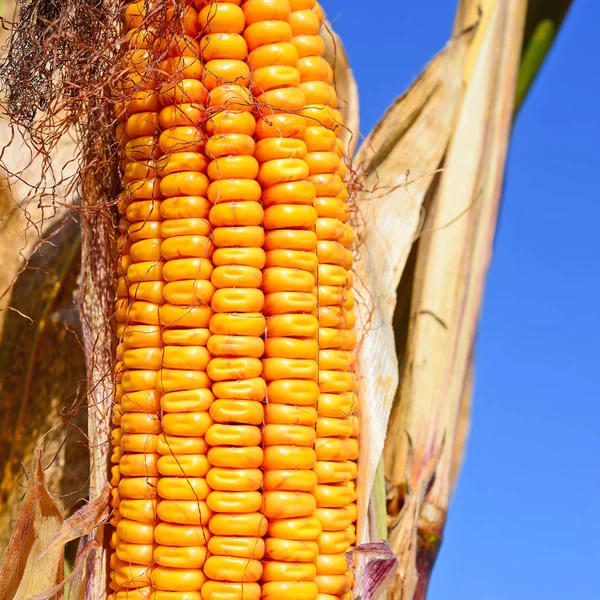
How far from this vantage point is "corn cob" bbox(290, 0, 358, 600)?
145cm

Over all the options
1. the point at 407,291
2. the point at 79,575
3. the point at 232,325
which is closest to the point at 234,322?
the point at 232,325

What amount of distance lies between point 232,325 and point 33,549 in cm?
64

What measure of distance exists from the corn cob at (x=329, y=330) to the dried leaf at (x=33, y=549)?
0.54m

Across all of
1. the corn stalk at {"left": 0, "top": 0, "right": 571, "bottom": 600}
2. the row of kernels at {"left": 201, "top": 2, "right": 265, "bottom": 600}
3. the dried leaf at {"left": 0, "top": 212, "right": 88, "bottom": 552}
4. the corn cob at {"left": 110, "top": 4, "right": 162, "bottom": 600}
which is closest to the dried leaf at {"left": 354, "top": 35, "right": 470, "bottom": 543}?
the corn stalk at {"left": 0, "top": 0, "right": 571, "bottom": 600}

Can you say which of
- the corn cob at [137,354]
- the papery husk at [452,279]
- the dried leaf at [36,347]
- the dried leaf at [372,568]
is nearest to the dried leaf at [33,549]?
the corn cob at [137,354]

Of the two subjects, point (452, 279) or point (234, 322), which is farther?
point (452, 279)

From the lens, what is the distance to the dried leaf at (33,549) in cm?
149

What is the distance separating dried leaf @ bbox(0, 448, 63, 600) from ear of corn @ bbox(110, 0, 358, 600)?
0.14m

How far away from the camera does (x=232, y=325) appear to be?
1365 millimetres

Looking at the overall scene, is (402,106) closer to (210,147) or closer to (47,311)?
(210,147)

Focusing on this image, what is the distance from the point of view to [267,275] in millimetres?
1411

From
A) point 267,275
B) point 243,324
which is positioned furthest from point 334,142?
point 243,324

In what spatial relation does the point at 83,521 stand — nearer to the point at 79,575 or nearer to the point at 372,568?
the point at 79,575

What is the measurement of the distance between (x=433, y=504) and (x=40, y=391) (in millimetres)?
1107
